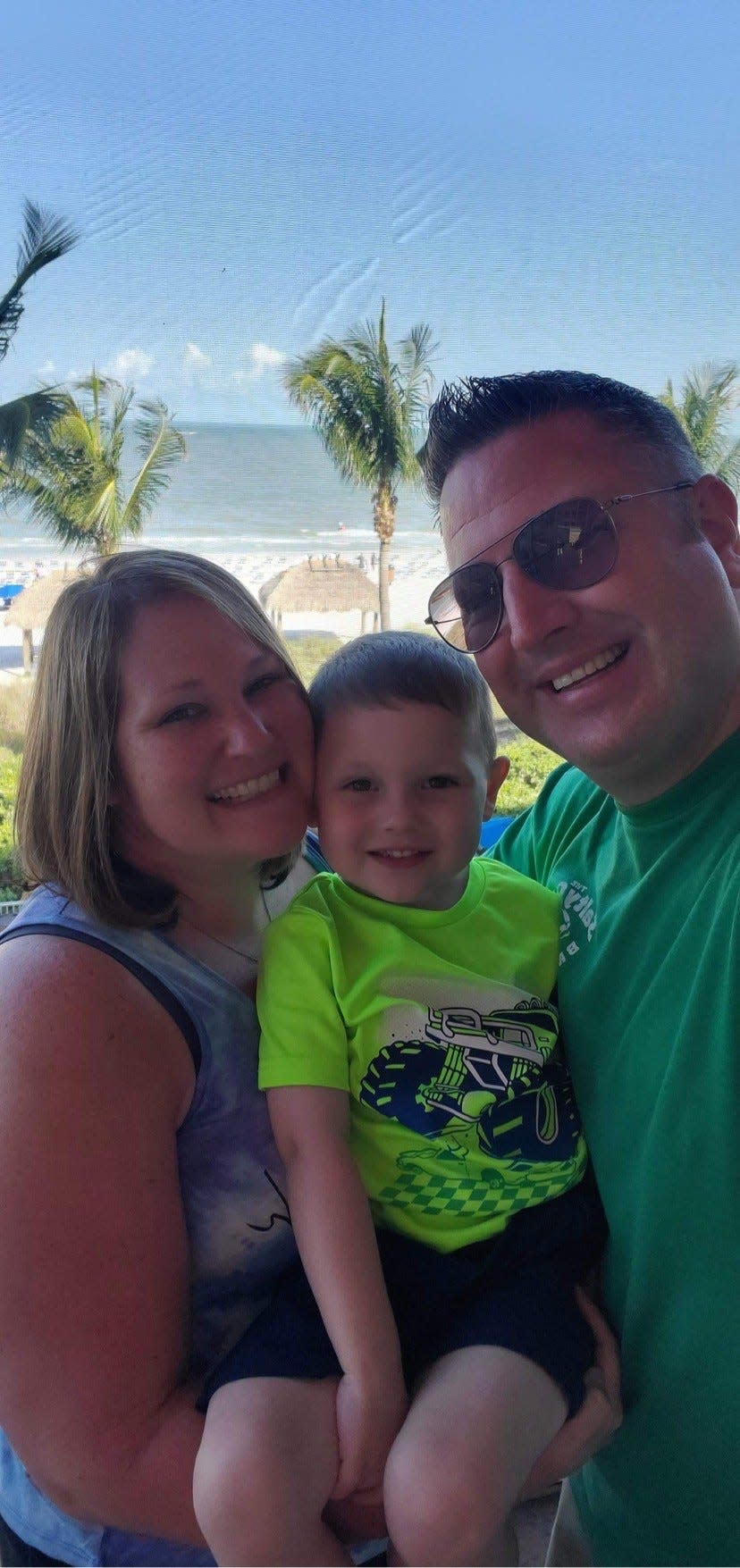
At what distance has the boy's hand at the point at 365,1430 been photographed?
1.15m

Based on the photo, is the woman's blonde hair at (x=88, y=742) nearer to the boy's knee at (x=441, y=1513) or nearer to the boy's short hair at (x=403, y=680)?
the boy's short hair at (x=403, y=680)

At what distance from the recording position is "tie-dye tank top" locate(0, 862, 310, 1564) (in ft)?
4.26

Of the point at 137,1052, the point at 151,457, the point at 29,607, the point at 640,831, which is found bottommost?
the point at 137,1052

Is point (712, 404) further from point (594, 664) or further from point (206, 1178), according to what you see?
point (206, 1178)

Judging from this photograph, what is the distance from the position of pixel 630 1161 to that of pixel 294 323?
16.7 m

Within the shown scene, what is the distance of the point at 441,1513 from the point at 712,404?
55.3 ft

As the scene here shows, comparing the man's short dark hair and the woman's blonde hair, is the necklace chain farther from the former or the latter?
the man's short dark hair

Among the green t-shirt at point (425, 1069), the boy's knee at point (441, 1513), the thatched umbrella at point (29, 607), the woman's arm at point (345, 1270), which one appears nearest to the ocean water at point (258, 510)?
the thatched umbrella at point (29, 607)

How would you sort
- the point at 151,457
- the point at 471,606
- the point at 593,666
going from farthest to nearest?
the point at 151,457 → the point at 471,606 → the point at 593,666

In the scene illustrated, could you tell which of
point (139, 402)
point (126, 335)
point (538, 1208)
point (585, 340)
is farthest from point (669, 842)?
point (126, 335)

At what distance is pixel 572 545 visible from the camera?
140cm

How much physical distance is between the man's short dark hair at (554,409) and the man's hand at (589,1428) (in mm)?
1187

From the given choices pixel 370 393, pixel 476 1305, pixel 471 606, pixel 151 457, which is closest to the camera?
pixel 476 1305

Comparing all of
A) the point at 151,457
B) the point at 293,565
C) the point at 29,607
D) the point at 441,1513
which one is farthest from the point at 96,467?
the point at 441,1513
